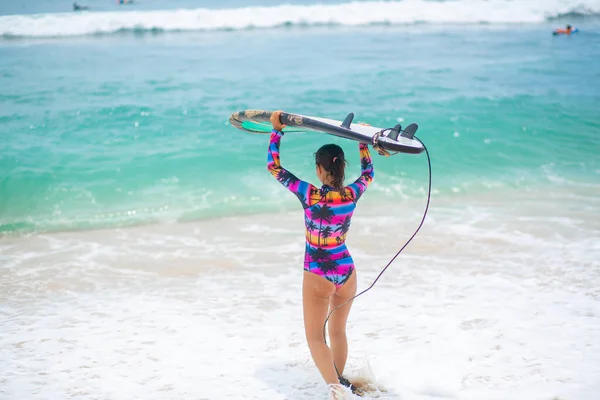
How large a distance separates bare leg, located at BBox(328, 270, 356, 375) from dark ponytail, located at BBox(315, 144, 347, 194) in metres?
0.65

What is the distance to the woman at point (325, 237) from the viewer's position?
153 inches

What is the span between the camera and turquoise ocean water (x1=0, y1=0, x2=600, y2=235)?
10.3 metres

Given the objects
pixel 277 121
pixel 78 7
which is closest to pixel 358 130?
pixel 277 121

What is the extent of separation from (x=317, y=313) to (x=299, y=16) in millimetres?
24403

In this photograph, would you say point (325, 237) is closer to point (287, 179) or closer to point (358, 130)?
point (287, 179)

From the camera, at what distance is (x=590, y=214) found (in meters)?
8.52

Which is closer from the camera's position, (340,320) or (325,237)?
(325,237)

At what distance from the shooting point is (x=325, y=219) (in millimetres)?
3920

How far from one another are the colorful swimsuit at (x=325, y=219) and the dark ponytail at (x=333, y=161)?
0.23 feet

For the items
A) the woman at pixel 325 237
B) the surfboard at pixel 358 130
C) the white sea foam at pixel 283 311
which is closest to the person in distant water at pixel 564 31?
the white sea foam at pixel 283 311

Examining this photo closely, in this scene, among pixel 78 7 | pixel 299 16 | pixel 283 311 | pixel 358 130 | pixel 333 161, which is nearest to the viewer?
pixel 333 161

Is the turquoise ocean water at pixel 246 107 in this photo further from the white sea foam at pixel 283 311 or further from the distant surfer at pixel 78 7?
the distant surfer at pixel 78 7

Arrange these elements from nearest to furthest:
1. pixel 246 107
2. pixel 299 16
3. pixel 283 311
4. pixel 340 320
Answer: pixel 340 320 → pixel 283 311 → pixel 246 107 → pixel 299 16

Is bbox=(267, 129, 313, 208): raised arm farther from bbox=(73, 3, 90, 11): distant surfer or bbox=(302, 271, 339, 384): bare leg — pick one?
bbox=(73, 3, 90, 11): distant surfer
